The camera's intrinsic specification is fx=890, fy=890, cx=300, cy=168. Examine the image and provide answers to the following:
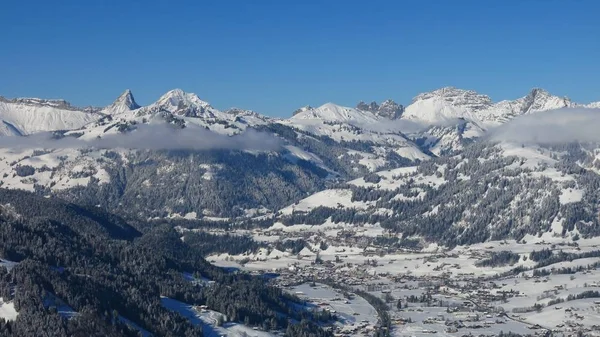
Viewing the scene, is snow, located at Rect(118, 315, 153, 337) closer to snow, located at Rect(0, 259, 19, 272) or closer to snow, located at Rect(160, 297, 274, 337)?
snow, located at Rect(160, 297, 274, 337)

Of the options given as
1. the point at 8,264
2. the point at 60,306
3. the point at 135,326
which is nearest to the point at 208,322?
the point at 135,326

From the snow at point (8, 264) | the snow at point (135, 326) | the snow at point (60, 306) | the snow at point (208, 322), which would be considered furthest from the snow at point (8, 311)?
the snow at point (208, 322)

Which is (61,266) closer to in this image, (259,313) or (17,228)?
(17,228)

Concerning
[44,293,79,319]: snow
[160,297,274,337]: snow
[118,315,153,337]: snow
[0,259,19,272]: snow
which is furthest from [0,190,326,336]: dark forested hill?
[160,297,274,337]: snow

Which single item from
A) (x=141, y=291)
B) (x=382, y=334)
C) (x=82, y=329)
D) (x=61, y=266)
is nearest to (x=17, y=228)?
(x=61, y=266)

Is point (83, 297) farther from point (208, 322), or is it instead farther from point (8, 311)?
point (208, 322)

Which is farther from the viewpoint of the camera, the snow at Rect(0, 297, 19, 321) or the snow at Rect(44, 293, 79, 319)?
the snow at Rect(44, 293, 79, 319)

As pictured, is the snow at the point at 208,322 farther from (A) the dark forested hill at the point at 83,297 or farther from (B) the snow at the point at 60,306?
(B) the snow at the point at 60,306

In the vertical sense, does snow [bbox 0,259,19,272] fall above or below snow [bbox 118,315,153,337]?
above
